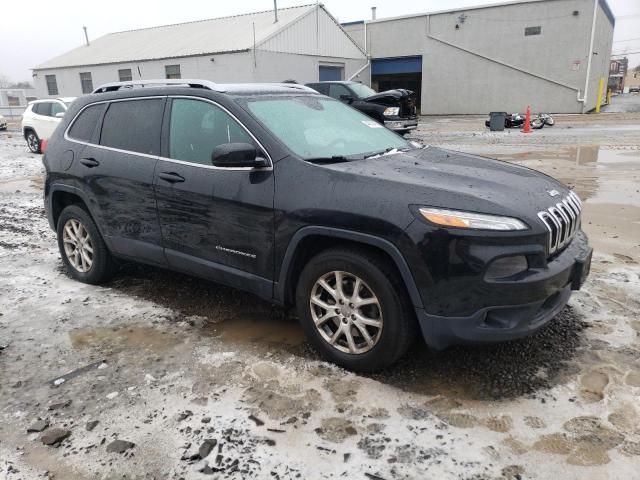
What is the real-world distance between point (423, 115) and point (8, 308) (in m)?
29.8

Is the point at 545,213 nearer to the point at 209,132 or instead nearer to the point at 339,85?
the point at 209,132

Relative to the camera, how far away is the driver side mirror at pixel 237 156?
322 centimetres

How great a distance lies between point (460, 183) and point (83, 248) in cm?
349

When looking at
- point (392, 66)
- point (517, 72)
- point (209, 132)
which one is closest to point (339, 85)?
point (209, 132)

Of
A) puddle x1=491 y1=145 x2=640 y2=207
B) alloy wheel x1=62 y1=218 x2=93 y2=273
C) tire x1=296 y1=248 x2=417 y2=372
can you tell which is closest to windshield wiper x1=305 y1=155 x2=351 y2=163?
tire x1=296 y1=248 x2=417 y2=372

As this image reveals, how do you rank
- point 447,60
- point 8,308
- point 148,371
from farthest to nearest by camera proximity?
1. point 447,60
2. point 8,308
3. point 148,371

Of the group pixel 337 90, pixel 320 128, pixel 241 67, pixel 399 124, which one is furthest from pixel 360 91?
pixel 320 128

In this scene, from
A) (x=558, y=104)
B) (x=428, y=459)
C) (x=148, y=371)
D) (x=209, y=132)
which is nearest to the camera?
(x=428, y=459)

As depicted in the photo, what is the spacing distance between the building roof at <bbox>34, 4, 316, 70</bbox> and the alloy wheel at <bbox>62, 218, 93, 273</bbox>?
21.6 meters

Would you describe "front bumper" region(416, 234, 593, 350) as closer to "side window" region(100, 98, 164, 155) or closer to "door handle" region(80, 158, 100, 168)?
"side window" region(100, 98, 164, 155)

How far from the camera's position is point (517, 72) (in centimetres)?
2766

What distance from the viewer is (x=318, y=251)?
3.27 metres

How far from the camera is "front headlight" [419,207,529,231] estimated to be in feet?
8.82

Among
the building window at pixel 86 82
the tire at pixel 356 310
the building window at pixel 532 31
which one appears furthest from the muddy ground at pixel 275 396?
the building window at pixel 86 82
